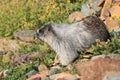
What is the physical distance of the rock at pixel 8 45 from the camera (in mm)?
11500


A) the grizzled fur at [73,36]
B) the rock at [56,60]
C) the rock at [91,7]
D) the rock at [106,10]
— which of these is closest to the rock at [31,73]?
the rock at [56,60]

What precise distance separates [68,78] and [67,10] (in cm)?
499

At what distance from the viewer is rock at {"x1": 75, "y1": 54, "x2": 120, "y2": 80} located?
25.2 ft

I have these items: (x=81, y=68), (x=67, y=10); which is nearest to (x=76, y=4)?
(x=67, y=10)

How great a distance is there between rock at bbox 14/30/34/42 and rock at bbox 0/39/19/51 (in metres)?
0.19

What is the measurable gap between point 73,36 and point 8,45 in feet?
10.2

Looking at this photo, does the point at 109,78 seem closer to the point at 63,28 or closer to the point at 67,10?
the point at 63,28

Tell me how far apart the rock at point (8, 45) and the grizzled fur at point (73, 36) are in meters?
2.28

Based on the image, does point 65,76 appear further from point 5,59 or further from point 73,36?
point 5,59

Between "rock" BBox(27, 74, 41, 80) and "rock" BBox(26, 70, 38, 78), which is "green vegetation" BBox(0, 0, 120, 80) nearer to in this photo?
"rock" BBox(26, 70, 38, 78)

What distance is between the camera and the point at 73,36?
905cm

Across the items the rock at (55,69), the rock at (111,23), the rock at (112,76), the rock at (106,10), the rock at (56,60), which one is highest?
the rock at (106,10)

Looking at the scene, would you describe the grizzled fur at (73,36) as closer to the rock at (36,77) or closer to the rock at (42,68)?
the rock at (42,68)

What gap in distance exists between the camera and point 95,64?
8008 millimetres
